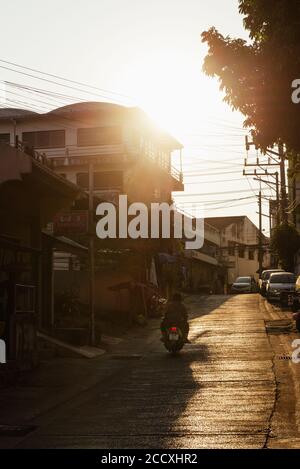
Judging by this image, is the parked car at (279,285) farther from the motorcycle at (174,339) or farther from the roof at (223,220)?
the roof at (223,220)

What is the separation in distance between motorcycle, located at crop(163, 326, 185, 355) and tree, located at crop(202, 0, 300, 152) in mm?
8140

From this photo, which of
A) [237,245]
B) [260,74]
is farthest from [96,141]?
[237,245]

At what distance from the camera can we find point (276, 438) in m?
9.11

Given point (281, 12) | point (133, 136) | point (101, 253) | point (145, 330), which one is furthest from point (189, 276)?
point (281, 12)

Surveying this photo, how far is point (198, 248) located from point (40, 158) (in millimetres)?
47997

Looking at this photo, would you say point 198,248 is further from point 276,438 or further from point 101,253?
point 276,438

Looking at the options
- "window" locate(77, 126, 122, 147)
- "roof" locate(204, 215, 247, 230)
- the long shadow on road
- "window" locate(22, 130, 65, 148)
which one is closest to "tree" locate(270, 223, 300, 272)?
"window" locate(77, 126, 122, 147)

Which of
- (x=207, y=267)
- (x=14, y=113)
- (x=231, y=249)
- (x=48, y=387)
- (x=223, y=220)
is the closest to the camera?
(x=48, y=387)

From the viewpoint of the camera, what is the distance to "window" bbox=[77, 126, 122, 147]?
47219mm

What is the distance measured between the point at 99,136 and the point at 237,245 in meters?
46.4

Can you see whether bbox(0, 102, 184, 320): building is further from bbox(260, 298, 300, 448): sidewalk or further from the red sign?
bbox(260, 298, 300, 448): sidewalk

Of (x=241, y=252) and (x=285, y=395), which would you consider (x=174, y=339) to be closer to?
(x=285, y=395)

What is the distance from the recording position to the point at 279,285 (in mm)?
38125

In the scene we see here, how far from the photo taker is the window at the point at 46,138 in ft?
157
